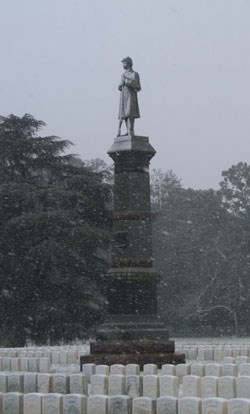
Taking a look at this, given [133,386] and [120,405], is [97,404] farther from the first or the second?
[133,386]

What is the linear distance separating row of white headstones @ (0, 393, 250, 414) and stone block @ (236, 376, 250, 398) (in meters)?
2.23

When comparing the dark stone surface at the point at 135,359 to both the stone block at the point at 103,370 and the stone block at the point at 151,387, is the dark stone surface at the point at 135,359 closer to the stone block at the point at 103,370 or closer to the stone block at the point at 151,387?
the stone block at the point at 103,370

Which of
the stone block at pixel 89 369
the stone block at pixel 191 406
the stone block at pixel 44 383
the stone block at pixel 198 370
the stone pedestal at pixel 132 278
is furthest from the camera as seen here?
the stone pedestal at pixel 132 278

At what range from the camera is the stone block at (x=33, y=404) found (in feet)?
34.3

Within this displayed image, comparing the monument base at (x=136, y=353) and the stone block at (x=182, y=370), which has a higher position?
the monument base at (x=136, y=353)

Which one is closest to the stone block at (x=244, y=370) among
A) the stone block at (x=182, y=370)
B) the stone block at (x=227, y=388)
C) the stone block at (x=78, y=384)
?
the stone block at (x=182, y=370)

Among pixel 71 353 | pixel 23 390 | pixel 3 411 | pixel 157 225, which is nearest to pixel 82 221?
pixel 71 353

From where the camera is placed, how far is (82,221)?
33.2 metres

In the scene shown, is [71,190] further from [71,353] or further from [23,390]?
[23,390]

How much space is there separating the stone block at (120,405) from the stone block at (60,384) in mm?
2639

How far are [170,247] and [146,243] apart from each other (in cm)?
4132

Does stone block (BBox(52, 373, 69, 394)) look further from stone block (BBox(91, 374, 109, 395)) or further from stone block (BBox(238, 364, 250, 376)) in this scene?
stone block (BBox(238, 364, 250, 376))

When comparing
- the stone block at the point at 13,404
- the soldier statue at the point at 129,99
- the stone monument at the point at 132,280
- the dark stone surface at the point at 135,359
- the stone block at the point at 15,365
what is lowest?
the stone block at the point at 13,404

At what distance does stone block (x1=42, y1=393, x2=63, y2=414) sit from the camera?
1034 centimetres
